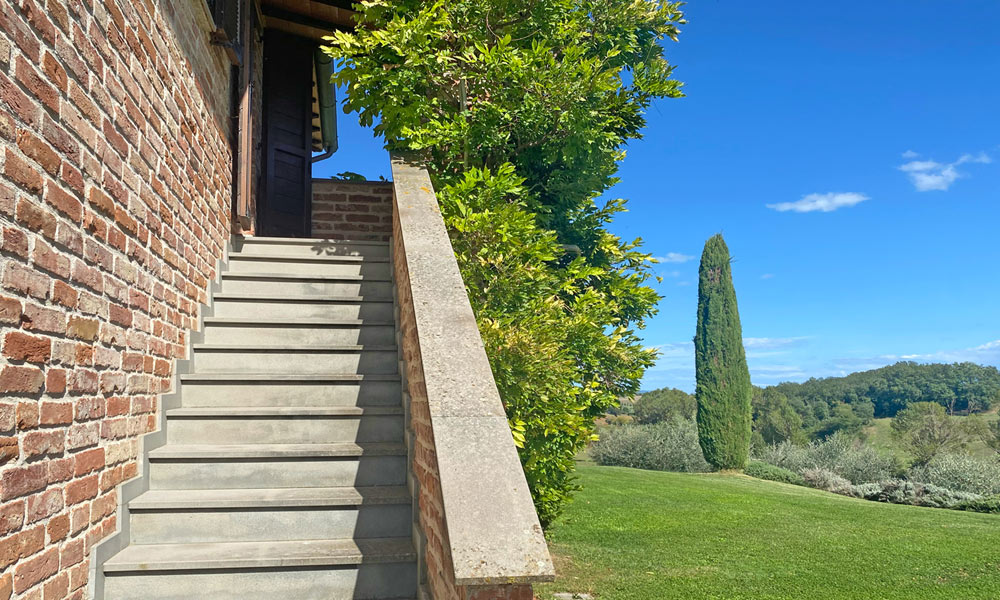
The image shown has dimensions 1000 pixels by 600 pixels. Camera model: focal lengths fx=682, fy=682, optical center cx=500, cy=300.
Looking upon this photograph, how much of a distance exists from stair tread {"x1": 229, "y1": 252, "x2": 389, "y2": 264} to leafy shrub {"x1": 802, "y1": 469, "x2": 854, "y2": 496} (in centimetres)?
1303

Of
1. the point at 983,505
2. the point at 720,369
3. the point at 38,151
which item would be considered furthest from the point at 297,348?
the point at 720,369

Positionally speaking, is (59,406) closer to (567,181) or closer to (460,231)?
Result: (460,231)

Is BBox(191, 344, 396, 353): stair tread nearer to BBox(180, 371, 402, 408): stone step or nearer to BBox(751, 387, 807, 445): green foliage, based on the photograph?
BBox(180, 371, 402, 408): stone step

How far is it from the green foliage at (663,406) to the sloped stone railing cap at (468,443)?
87.9 feet

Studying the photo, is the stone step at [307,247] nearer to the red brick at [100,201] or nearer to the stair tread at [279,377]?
the stair tread at [279,377]

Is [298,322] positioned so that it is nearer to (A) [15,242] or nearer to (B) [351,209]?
(A) [15,242]

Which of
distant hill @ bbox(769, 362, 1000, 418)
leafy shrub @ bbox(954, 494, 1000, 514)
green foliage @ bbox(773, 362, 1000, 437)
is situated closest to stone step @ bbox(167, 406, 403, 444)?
leafy shrub @ bbox(954, 494, 1000, 514)

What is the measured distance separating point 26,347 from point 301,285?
279 cm

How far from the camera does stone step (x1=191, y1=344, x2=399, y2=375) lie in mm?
4148

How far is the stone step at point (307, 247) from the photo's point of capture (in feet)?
17.6

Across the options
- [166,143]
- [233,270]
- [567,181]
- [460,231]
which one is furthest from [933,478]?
[166,143]

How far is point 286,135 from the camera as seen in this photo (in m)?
8.38

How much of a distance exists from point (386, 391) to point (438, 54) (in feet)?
8.66

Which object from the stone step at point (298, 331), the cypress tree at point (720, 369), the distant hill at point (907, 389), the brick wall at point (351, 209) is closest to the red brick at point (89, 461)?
the stone step at point (298, 331)
